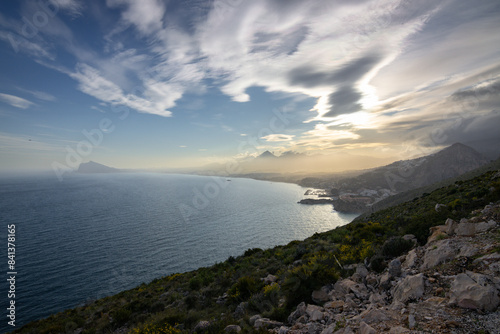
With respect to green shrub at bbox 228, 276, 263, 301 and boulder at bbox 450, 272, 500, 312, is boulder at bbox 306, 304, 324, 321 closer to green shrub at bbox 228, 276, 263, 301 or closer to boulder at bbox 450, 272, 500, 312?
boulder at bbox 450, 272, 500, 312

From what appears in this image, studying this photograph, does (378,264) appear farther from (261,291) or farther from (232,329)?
(232,329)

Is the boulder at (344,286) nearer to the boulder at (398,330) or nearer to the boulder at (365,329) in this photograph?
the boulder at (365,329)

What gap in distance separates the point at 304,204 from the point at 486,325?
13982 cm

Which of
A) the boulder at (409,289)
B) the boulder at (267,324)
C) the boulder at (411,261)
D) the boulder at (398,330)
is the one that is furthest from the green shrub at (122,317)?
the boulder at (411,261)

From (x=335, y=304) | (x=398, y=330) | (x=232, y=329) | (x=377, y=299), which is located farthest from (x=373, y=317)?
(x=232, y=329)

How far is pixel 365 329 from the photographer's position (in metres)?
5.24

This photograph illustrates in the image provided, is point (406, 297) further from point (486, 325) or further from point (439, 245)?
point (439, 245)

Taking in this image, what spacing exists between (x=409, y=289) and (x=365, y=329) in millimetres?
2184

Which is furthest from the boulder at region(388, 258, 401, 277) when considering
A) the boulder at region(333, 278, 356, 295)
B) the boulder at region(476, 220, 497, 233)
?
the boulder at region(476, 220, 497, 233)

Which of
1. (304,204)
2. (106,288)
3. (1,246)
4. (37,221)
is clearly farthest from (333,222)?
(37,221)

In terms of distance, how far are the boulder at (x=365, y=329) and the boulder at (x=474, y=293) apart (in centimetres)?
211

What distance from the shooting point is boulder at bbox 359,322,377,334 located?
5071 millimetres

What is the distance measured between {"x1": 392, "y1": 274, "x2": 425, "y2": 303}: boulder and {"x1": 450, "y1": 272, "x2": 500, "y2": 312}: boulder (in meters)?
0.78

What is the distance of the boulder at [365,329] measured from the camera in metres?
5.07
